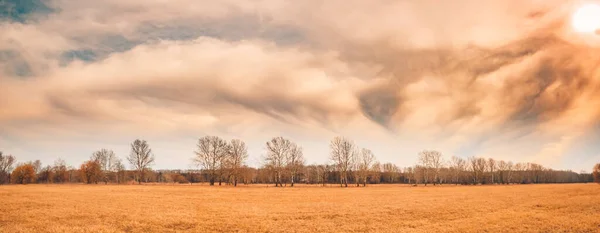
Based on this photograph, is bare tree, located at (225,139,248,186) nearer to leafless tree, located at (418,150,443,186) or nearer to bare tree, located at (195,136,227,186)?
bare tree, located at (195,136,227,186)

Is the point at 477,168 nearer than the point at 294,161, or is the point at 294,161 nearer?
the point at 294,161

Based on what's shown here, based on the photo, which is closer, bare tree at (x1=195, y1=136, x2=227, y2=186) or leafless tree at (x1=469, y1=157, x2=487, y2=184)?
bare tree at (x1=195, y1=136, x2=227, y2=186)

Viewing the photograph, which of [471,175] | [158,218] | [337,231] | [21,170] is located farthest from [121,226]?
[471,175]

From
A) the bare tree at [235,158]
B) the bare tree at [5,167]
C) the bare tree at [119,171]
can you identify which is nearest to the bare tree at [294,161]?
the bare tree at [235,158]

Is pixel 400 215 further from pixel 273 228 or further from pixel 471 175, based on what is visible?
pixel 471 175

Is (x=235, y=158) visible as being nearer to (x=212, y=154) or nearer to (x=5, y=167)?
(x=212, y=154)

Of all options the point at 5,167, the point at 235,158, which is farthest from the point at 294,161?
the point at 5,167

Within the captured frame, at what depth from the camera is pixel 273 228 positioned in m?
23.0

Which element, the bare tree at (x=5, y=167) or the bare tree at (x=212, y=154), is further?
the bare tree at (x=5, y=167)

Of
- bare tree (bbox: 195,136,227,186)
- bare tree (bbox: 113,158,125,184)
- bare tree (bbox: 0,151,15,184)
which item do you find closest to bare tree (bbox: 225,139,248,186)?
bare tree (bbox: 195,136,227,186)

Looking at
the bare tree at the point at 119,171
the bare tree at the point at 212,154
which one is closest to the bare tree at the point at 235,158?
the bare tree at the point at 212,154

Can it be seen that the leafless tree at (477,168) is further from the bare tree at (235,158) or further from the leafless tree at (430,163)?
the bare tree at (235,158)

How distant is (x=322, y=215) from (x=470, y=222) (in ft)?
40.3

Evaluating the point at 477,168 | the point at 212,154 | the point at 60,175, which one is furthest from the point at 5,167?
the point at 477,168
